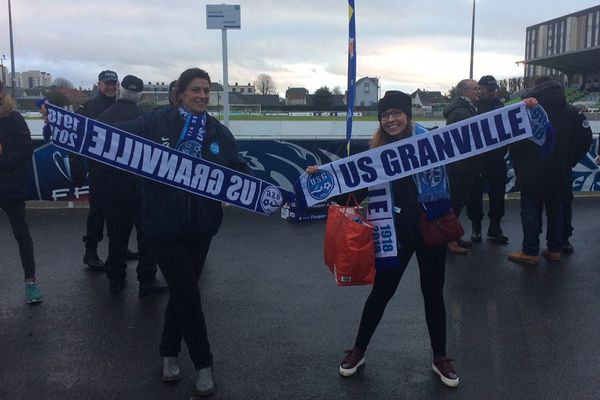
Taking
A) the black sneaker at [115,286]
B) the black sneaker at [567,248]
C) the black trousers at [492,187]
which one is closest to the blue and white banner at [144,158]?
the black sneaker at [115,286]

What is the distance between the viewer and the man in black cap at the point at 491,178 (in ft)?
22.4

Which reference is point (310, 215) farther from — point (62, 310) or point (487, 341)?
point (62, 310)

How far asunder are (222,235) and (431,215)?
15.2ft

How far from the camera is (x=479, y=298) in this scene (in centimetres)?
513

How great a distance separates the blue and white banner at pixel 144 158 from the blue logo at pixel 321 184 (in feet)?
1.34

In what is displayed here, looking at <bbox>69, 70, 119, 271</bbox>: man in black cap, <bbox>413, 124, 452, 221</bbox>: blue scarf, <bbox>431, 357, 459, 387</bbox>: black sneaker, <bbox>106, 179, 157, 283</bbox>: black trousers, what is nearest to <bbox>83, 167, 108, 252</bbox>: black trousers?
<bbox>69, 70, 119, 271</bbox>: man in black cap

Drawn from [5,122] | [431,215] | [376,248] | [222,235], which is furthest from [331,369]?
[222,235]

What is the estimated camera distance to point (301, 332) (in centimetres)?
436

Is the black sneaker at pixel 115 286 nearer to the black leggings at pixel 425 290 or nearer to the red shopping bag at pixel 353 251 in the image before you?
the black leggings at pixel 425 290

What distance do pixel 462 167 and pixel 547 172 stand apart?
0.96 metres

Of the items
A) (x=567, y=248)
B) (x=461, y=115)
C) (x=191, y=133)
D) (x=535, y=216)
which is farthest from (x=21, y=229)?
(x=567, y=248)

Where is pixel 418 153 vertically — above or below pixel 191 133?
below

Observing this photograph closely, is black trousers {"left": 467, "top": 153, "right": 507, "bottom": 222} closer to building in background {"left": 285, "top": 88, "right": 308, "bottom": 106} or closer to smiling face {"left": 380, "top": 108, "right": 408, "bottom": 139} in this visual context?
smiling face {"left": 380, "top": 108, "right": 408, "bottom": 139}

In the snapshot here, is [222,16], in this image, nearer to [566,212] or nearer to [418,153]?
[566,212]
